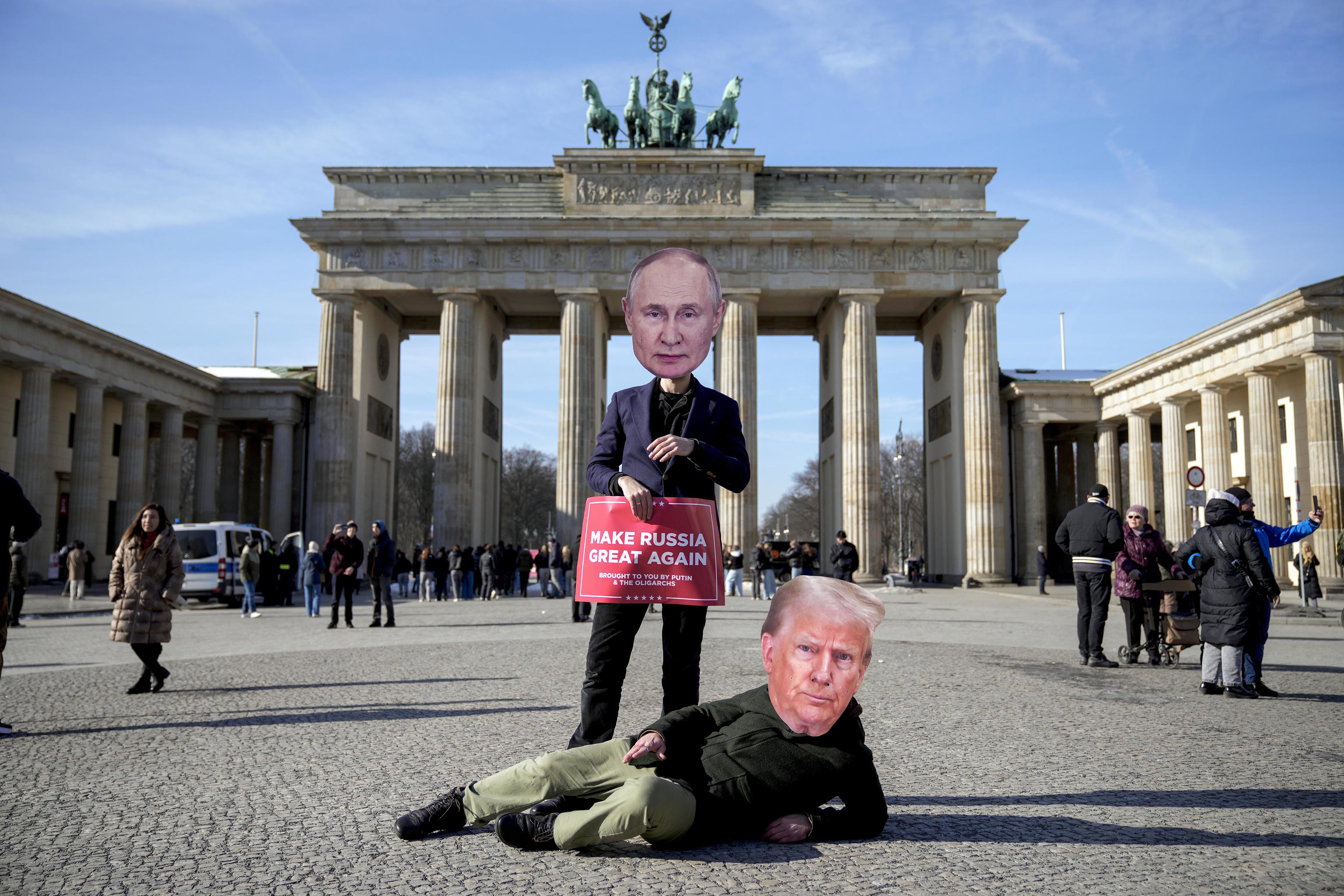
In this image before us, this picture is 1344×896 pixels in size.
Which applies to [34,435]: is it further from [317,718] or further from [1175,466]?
[1175,466]

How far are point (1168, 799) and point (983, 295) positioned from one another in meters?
39.0

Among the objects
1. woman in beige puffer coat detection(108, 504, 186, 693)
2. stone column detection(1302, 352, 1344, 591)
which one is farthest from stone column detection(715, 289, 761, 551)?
woman in beige puffer coat detection(108, 504, 186, 693)

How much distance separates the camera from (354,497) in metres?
42.1

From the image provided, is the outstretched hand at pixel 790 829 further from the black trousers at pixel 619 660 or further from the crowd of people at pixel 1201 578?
the crowd of people at pixel 1201 578

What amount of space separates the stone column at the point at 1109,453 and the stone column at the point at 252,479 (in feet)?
131

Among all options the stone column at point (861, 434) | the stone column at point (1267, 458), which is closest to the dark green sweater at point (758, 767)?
the stone column at point (1267, 458)

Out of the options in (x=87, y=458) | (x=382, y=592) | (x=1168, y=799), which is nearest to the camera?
(x=1168, y=799)

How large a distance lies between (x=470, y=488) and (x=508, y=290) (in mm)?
8408

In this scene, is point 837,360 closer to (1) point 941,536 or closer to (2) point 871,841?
(1) point 941,536

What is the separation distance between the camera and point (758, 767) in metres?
3.94

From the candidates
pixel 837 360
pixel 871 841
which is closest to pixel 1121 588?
pixel 871 841

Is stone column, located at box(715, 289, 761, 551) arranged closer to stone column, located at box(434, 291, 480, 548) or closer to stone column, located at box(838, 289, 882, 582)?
stone column, located at box(838, 289, 882, 582)

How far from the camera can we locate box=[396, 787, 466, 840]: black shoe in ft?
13.4

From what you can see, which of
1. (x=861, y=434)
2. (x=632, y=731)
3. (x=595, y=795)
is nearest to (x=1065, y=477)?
(x=861, y=434)
